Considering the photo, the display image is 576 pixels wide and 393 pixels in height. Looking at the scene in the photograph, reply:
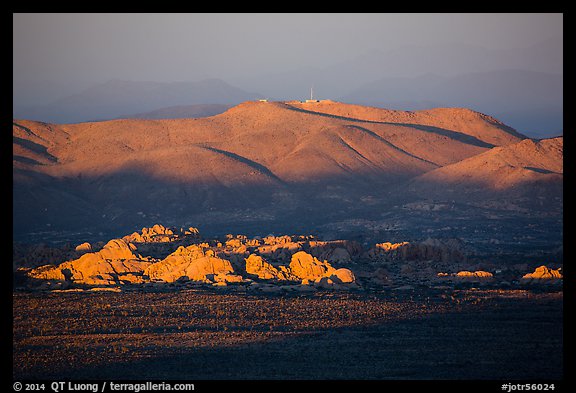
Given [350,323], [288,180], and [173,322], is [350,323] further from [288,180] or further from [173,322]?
[288,180]

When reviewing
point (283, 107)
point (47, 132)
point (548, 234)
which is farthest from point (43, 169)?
point (548, 234)

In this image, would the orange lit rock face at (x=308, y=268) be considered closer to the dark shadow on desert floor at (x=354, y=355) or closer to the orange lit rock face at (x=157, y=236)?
the dark shadow on desert floor at (x=354, y=355)

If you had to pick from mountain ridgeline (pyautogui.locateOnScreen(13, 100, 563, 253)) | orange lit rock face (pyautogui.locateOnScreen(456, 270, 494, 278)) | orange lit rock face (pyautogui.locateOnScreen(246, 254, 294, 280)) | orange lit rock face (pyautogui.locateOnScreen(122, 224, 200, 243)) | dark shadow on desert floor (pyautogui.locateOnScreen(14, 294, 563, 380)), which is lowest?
dark shadow on desert floor (pyautogui.locateOnScreen(14, 294, 563, 380))

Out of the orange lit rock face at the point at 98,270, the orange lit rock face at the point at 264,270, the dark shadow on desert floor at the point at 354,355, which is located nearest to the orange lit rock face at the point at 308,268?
the orange lit rock face at the point at 264,270

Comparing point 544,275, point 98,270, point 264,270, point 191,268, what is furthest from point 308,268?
point 544,275

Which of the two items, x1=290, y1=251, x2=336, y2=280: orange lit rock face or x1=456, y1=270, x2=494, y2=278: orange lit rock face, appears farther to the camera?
x1=456, y1=270, x2=494, y2=278: orange lit rock face

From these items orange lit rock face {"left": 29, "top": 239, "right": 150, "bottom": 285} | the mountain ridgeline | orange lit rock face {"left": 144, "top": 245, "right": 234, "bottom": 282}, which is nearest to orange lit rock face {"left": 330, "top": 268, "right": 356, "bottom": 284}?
orange lit rock face {"left": 144, "top": 245, "right": 234, "bottom": 282}

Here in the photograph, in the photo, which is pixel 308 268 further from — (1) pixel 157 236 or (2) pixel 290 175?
(2) pixel 290 175

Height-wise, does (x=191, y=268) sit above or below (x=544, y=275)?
above

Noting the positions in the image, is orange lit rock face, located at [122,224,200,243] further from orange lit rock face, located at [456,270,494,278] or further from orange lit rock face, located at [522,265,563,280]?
orange lit rock face, located at [522,265,563,280]
